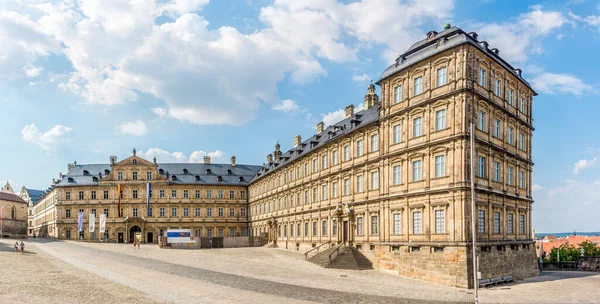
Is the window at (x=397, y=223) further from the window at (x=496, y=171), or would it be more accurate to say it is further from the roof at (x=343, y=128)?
the roof at (x=343, y=128)

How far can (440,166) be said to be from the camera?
34.3m

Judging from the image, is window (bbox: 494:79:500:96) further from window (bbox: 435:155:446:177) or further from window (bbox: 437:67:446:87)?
window (bbox: 435:155:446:177)

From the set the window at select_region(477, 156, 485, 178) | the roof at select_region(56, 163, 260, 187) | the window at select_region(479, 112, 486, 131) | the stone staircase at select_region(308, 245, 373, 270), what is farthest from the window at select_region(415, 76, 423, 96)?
the roof at select_region(56, 163, 260, 187)

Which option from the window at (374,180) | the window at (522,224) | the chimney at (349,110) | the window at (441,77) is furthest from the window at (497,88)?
the chimney at (349,110)

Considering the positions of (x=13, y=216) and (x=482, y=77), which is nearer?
(x=482, y=77)

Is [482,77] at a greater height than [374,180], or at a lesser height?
greater

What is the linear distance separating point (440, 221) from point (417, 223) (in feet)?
7.79

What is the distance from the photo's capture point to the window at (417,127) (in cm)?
3647

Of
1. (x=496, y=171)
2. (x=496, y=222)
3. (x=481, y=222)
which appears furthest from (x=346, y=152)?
(x=481, y=222)

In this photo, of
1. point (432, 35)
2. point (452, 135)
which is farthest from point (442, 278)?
point (432, 35)

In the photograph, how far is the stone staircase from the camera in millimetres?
40906

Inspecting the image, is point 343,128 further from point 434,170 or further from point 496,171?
point 496,171

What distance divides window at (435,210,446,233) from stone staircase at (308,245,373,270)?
911 cm

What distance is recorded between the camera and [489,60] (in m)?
36.0
